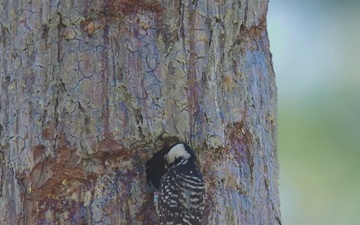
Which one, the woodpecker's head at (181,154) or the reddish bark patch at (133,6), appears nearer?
the woodpecker's head at (181,154)

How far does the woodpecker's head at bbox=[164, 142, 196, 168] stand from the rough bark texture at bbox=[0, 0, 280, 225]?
2.4 inches

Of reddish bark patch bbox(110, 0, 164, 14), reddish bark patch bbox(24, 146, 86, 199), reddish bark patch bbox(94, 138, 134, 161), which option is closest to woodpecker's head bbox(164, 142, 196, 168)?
reddish bark patch bbox(94, 138, 134, 161)

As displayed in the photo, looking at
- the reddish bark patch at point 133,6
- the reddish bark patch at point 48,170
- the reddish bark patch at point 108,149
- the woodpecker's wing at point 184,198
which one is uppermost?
the reddish bark patch at point 133,6

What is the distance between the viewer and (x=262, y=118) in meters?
3.65

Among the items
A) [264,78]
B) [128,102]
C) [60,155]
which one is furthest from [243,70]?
[60,155]

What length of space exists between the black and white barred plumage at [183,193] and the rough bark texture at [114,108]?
0.06 m

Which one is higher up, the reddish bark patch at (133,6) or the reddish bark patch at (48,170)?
the reddish bark patch at (133,6)

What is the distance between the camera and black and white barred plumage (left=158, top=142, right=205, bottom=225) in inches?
128

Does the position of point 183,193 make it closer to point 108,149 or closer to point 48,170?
point 108,149

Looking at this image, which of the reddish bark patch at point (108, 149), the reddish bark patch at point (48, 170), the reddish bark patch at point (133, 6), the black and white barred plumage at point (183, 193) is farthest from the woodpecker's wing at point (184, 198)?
the reddish bark patch at point (133, 6)

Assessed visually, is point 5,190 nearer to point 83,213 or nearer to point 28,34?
point 83,213

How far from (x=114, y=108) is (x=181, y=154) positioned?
0.29 metres

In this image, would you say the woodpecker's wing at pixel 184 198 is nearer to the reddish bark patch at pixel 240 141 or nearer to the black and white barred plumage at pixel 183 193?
the black and white barred plumage at pixel 183 193

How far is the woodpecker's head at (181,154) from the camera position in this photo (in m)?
3.25
